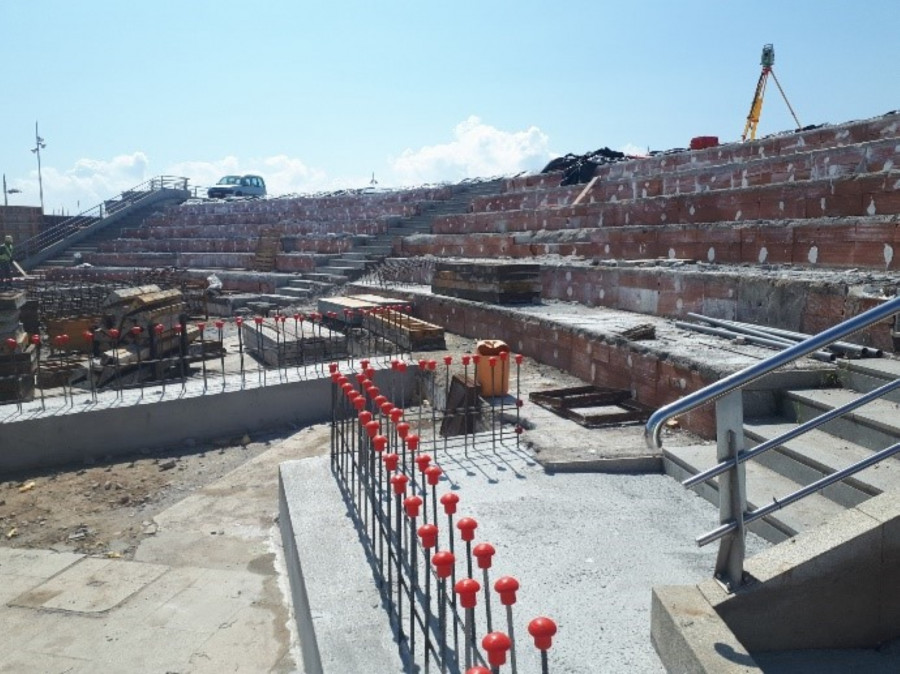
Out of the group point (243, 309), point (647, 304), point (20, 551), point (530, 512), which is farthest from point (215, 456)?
point (243, 309)

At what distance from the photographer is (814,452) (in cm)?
439

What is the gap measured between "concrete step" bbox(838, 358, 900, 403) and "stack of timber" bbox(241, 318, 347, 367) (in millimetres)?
7763

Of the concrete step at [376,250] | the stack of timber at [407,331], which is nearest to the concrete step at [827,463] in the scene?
the stack of timber at [407,331]

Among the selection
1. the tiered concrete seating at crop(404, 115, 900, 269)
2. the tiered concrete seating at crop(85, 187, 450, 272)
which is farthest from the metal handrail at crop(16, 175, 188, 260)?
the tiered concrete seating at crop(404, 115, 900, 269)

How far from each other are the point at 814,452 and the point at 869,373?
1206 mm

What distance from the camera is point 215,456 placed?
7.90 m

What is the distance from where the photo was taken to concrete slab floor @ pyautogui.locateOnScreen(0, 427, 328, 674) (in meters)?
4.18

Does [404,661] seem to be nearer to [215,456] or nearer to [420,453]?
[420,453]

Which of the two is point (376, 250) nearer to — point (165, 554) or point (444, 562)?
point (165, 554)

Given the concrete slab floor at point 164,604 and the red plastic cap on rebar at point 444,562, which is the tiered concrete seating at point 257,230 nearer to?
the concrete slab floor at point 164,604

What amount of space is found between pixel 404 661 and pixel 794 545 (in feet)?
5.94

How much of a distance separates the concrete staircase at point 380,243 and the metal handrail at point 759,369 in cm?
1652

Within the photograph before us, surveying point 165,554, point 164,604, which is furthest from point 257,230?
point 164,604

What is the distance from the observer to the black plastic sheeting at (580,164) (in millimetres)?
17125
